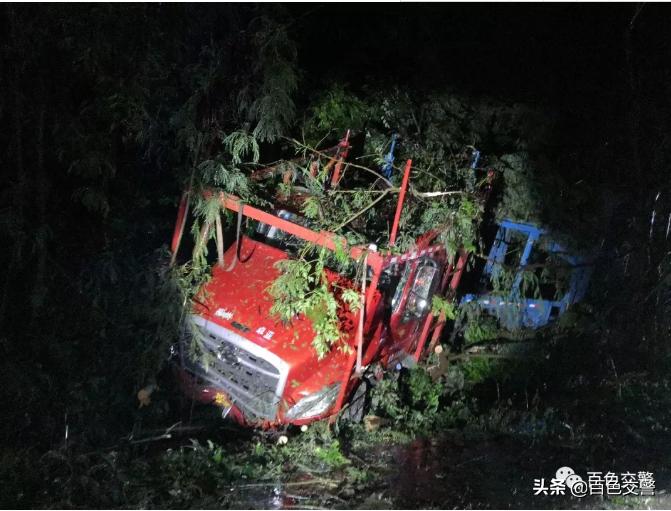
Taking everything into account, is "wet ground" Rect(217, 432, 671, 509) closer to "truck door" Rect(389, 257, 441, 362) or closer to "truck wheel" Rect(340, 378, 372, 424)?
"truck wheel" Rect(340, 378, 372, 424)

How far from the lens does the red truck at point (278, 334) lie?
468 centimetres

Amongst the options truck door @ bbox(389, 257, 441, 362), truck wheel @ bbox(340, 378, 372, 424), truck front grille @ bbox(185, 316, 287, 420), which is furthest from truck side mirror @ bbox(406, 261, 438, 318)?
truck front grille @ bbox(185, 316, 287, 420)

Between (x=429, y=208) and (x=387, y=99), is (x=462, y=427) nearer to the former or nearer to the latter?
(x=429, y=208)

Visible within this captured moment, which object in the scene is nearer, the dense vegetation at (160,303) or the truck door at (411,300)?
the dense vegetation at (160,303)

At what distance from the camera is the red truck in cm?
468

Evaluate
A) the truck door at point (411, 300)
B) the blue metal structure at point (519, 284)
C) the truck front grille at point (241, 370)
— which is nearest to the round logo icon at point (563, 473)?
the truck door at point (411, 300)

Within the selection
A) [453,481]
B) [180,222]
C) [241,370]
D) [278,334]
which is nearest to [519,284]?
[453,481]

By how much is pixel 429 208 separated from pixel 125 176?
122 inches

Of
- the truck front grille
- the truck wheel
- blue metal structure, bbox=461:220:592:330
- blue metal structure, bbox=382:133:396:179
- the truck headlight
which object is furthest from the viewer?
blue metal structure, bbox=461:220:592:330

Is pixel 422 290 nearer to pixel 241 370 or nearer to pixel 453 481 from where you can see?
pixel 453 481

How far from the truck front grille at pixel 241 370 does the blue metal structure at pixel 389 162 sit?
116 inches

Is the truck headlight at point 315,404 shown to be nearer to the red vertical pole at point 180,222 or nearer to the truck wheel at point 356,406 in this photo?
the truck wheel at point 356,406

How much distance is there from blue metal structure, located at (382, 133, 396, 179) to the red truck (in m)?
1.48

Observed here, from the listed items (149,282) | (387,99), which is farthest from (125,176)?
(387,99)
